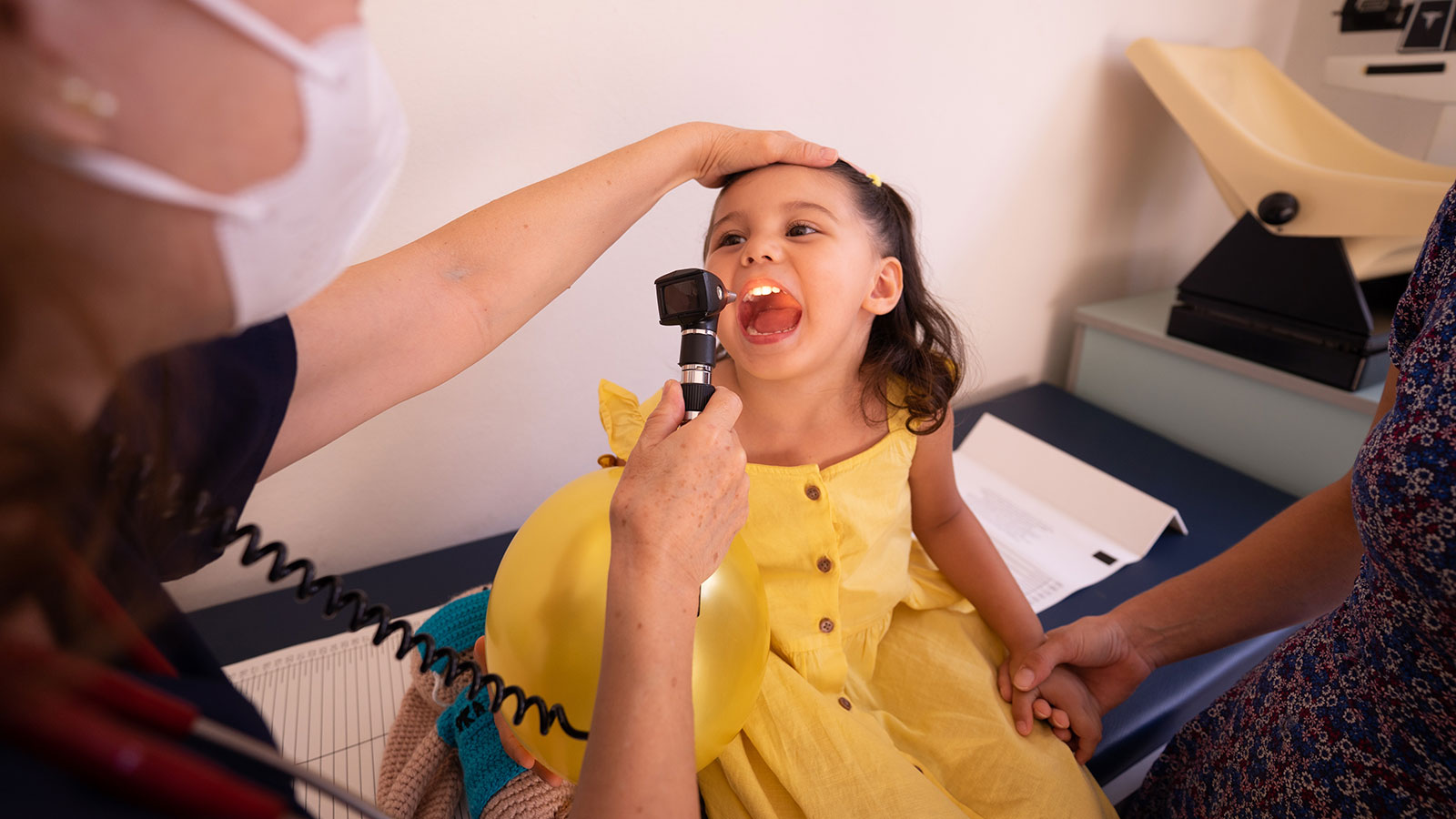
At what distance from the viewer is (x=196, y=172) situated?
1.16 feet

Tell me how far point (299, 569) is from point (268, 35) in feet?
1.62

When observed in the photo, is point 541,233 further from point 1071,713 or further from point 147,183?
point 1071,713

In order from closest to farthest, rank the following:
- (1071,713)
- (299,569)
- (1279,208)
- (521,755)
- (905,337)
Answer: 1. (299,569)
2. (521,755)
3. (1071,713)
4. (905,337)
5. (1279,208)

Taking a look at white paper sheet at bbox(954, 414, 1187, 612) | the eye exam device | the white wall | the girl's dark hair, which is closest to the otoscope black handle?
the girl's dark hair

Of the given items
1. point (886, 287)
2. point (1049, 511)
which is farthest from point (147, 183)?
point (1049, 511)

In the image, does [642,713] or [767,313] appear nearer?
[642,713]

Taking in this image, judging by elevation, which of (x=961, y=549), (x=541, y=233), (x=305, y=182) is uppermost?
(x=305, y=182)

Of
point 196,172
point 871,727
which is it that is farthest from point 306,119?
point 871,727

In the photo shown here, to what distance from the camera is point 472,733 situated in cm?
91

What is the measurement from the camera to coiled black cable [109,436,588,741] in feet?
1.57

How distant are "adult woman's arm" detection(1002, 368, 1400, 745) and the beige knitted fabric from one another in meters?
0.69

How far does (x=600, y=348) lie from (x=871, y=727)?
0.91 meters

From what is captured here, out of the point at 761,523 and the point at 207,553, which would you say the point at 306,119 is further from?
Answer: the point at 761,523

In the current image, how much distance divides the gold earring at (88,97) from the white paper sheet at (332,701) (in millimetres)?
916
